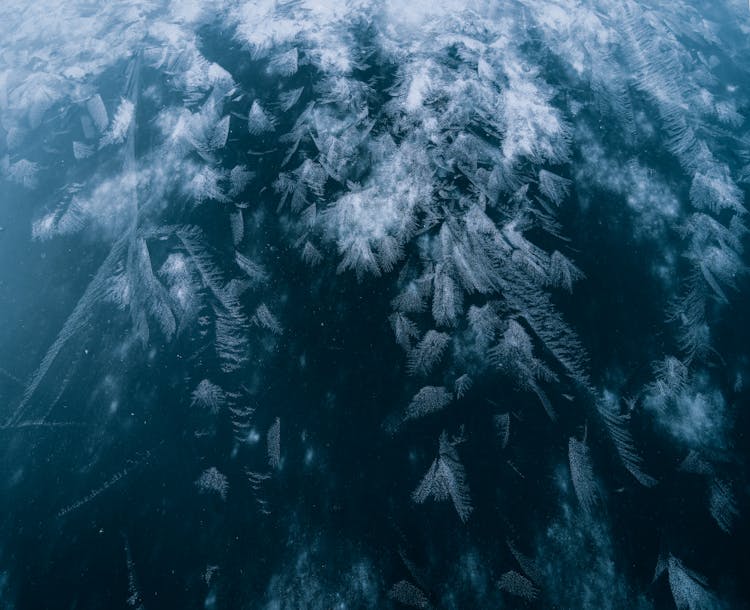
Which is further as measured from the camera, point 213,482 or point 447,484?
point 213,482

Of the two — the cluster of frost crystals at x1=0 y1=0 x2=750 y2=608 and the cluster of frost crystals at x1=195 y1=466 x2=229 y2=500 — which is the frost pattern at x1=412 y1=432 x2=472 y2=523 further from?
the cluster of frost crystals at x1=195 y1=466 x2=229 y2=500

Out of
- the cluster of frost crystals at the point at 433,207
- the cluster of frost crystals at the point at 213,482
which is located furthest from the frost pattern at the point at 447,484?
the cluster of frost crystals at the point at 213,482

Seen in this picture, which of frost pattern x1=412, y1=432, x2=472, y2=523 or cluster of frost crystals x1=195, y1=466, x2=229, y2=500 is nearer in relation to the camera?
frost pattern x1=412, y1=432, x2=472, y2=523

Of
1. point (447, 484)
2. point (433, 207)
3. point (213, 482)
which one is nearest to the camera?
point (447, 484)

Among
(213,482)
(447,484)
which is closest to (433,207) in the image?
(447,484)

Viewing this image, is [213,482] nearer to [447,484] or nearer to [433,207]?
[447,484]

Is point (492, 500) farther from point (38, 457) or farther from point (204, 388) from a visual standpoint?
point (38, 457)

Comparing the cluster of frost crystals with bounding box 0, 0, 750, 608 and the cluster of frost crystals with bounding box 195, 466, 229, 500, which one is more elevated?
the cluster of frost crystals with bounding box 0, 0, 750, 608

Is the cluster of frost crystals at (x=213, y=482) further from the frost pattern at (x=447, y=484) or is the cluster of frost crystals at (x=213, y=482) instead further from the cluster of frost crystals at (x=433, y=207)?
the frost pattern at (x=447, y=484)

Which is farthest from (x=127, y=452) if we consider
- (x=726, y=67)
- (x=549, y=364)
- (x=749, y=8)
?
(x=749, y=8)

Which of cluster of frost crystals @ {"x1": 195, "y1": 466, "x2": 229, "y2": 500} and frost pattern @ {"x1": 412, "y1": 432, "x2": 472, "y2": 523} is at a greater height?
frost pattern @ {"x1": 412, "y1": 432, "x2": 472, "y2": 523}

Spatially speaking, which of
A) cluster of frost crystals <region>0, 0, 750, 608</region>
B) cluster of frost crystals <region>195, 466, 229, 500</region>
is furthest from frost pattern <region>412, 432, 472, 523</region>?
cluster of frost crystals <region>195, 466, 229, 500</region>
